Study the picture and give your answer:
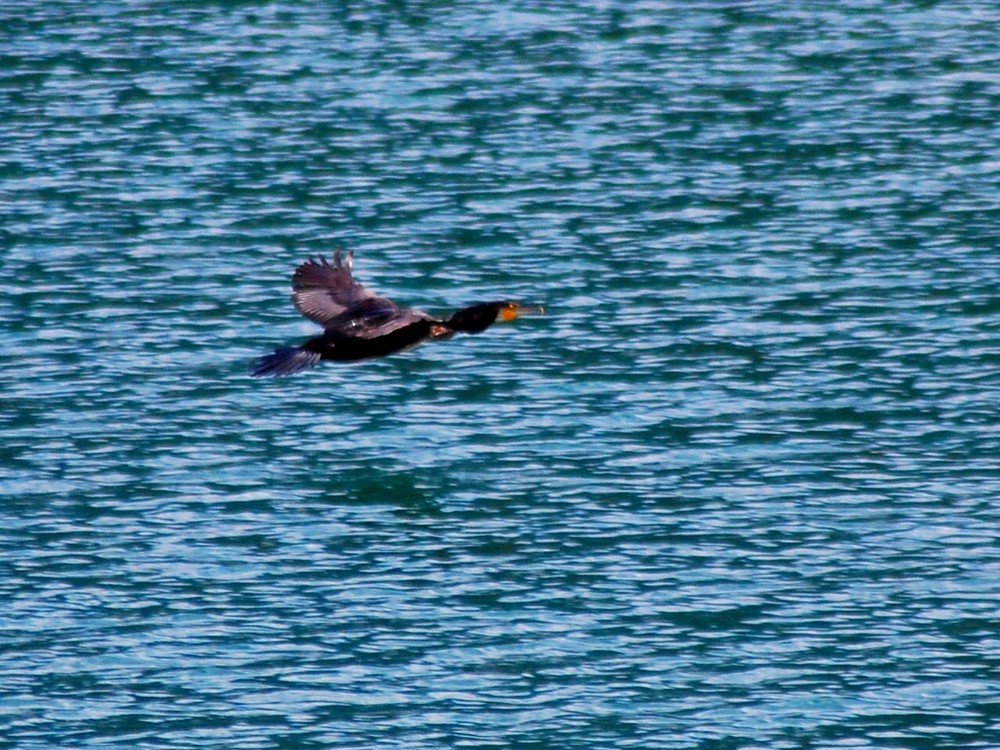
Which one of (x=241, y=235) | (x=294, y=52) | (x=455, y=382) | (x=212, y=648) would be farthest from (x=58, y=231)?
(x=212, y=648)

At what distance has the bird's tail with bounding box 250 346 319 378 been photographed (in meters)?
17.5

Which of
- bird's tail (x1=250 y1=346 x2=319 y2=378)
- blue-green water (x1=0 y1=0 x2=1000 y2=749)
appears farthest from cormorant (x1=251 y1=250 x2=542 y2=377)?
blue-green water (x1=0 y1=0 x2=1000 y2=749)

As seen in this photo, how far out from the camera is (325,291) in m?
20.0

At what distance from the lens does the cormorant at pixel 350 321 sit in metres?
18.0

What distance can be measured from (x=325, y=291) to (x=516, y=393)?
4275 mm

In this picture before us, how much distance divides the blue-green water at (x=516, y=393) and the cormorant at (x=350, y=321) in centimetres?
198

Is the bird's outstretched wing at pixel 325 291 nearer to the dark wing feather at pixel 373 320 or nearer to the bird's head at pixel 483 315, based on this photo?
the dark wing feather at pixel 373 320

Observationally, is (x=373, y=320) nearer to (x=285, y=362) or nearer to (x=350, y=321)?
(x=350, y=321)

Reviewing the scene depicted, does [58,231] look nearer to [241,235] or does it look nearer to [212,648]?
[241,235]

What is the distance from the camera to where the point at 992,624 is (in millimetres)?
17453

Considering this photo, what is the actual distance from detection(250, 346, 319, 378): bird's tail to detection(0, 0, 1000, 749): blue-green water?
207cm

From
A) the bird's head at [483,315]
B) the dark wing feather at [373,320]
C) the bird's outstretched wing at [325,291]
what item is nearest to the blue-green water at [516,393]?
the bird's head at [483,315]

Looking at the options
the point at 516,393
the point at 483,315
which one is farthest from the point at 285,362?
the point at 516,393

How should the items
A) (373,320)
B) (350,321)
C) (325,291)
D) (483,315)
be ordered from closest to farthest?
(373,320), (350,321), (483,315), (325,291)
